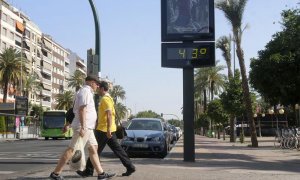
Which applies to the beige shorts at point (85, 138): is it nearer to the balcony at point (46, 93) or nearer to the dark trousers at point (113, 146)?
the dark trousers at point (113, 146)

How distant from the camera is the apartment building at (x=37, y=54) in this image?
86.6 metres

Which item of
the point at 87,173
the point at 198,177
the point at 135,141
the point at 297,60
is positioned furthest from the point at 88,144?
the point at 297,60

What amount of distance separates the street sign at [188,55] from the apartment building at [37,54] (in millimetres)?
61680

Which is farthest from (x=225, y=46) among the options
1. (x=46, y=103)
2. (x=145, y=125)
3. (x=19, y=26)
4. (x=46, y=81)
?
(x=46, y=103)

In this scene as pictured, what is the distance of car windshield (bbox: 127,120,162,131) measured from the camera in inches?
761

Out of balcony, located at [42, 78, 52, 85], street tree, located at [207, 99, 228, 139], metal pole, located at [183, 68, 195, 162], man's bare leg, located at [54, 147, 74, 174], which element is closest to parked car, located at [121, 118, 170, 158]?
metal pole, located at [183, 68, 195, 162]

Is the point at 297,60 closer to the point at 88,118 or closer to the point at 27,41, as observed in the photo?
the point at 88,118

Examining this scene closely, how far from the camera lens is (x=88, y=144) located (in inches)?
355

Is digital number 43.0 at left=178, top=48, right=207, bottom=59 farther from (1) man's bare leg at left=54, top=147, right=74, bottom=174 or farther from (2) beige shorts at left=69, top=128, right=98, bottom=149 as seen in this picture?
(1) man's bare leg at left=54, top=147, right=74, bottom=174

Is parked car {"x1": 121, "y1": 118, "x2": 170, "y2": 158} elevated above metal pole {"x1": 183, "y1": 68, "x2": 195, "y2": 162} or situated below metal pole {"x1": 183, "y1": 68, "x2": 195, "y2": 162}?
below

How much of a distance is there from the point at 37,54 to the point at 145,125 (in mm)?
93419

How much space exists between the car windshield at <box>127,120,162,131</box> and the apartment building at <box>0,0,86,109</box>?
56.3 meters

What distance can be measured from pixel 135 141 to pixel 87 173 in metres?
8.27

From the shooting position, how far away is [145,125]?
64.1 ft
